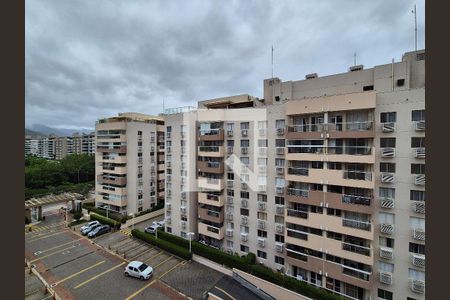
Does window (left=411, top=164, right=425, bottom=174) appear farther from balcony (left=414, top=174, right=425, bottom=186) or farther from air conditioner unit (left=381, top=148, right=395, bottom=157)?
air conditioner unit (left=381, top=148, right=395, bottom=157)

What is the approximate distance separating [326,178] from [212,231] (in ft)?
48.5

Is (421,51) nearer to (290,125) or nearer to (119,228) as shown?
(290,125)

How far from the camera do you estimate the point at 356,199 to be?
18359 millimetres

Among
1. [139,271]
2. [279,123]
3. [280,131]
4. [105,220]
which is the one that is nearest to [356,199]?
[280,131]

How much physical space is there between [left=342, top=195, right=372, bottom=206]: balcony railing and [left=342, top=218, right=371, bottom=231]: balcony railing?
155 cm

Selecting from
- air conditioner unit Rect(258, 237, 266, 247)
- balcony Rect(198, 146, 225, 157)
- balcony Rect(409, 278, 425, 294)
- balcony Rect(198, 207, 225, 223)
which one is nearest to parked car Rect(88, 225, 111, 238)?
balcony Rect(198, 207, 225, 223)

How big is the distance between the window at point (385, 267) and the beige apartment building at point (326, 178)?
0.24ft

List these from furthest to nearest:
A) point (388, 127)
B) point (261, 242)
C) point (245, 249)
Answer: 1. point (245, 249)
2. point (261, 242)
3. point (388, 127)

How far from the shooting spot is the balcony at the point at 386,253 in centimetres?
1720

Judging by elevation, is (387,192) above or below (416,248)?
above

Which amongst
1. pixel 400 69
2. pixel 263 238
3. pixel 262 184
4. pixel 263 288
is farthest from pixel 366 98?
pixel 263 288

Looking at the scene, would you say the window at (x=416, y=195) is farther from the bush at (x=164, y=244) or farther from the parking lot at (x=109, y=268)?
the bush at (x=164, y=244)

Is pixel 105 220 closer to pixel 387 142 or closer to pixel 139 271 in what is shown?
pixel 139 271

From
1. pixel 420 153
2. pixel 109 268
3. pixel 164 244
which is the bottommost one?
pixel 109 268
